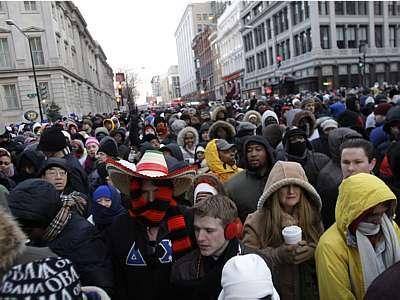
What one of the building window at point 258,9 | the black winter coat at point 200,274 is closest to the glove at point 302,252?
the black winter coat at point 200,274

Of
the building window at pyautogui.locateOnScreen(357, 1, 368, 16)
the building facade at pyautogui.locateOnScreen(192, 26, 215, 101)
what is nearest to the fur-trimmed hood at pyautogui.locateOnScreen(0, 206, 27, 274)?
the building window at pyautogui.locateOnScreen(357, 1, 368, 16)

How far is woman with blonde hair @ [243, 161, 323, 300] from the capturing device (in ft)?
9.46

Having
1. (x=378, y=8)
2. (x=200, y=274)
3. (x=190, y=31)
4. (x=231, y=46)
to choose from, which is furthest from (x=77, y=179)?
(x=190, y=31)

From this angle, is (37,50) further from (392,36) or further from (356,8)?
(392,36)

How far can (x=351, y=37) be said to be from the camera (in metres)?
53.2

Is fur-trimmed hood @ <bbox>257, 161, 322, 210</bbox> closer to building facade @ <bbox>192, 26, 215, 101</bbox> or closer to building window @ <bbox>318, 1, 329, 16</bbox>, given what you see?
building window @ <bbox>318, 1, 329, 16</bbox>

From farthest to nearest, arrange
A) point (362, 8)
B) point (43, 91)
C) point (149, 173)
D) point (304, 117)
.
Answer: point (362, 8) → point (43, 91) → point (304, 117) → point (149, 173)

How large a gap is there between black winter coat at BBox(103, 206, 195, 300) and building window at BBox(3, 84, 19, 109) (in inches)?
1674

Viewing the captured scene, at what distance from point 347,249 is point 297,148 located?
2777mm

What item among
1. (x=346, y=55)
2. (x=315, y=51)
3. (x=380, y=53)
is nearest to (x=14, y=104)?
(x=315, y=51)

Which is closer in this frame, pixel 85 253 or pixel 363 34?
pixel 85 253

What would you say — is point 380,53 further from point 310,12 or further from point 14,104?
point 14,104

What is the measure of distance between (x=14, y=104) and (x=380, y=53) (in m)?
46.7

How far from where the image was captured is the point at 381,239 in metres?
2.48
